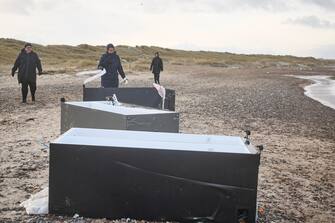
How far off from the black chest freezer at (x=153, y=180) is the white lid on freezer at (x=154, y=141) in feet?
0.04

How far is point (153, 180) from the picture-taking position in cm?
517

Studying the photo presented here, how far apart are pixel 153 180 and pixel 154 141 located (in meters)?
0.49

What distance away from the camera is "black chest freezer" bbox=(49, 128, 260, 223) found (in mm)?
5090

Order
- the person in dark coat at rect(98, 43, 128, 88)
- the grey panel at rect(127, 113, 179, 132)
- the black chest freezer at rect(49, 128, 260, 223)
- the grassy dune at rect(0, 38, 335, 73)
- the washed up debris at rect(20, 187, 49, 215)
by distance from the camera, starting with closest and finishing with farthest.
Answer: the black chest freezer at rect(49, 128, 260, 223) < the washed up debris at rect(20, 187, 49, 215) < the grey panel at rect(127, 113, 179, 132) < the person in dark coat at rect(98, 43, 128, 88) < the grassy dune at rect(0, 38, 335, 73)

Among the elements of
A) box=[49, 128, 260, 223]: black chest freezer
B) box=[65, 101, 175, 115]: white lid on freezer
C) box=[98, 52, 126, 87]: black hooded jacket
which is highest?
box=[98, 52, 126, 87]: black hooded jacket

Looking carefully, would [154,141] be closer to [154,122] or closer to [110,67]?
[154,122]

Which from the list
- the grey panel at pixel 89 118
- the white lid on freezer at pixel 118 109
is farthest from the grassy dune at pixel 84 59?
the white lid on freezer at pixel 118 109

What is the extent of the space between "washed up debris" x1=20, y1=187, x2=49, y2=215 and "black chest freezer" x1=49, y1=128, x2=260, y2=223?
6.7 inches

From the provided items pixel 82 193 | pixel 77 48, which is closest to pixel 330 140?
pixel 82 193

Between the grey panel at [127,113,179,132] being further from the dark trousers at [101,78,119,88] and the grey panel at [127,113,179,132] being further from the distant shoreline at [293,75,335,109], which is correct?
the distant shoreline at [293,75,335,109]

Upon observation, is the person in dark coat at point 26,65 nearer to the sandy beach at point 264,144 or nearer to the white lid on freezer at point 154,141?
the sandy beach at point 264,144

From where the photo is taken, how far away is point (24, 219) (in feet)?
17.6

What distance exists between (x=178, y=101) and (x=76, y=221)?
14.6m

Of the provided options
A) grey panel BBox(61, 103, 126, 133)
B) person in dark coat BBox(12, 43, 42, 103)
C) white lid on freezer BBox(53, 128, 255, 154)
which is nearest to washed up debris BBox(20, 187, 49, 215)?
white lid on freezer BBox(53, 128, 255, 154)
